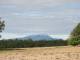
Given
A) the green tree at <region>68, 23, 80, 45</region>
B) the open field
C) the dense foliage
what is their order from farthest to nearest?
1. the dense foliage
2. the green tree at <region>68, 23, 80, 45</region>
3. the open field

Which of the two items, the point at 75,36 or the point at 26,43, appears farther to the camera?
the point at 26,43

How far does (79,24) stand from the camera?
4756cm

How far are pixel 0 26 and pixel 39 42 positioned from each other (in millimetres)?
13369

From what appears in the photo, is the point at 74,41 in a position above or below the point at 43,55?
below

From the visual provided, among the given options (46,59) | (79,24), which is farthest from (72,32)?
(46,59)

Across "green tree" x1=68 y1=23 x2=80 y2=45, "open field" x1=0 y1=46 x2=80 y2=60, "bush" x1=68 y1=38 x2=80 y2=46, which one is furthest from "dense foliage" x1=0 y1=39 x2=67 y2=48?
"open field" x1=0 y1=46 x2=80 y2=60

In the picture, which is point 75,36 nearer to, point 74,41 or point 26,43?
point 74,41

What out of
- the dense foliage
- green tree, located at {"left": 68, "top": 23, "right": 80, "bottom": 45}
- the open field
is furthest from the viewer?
the dense foliage

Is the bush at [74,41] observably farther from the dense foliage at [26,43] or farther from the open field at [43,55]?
the open field at [43,55]

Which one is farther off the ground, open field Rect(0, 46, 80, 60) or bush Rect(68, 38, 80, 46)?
open field Rect(0, 46, 80, 60)

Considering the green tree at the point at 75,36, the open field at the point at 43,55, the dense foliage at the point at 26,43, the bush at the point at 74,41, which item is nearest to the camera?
the open field at the point at 43,55

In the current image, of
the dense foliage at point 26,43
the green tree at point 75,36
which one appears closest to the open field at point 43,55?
the green tree at point 75,36

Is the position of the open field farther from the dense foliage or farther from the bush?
the dense foliage

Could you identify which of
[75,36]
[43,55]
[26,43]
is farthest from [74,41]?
[43,55]
